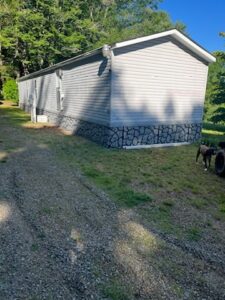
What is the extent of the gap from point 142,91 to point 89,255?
735cm

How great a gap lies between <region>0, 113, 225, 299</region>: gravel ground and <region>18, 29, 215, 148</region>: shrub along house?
471 cm

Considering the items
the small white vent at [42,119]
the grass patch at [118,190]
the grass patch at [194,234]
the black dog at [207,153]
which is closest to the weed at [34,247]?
the grass patch at [118,190]

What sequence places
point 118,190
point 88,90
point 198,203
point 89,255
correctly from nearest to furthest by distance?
point 89,255
point 198,203
point 118,190
point 88,90

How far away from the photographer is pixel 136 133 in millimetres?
9883

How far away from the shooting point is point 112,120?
9289 millimetres

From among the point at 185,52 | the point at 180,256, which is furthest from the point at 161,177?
the point at 185,52

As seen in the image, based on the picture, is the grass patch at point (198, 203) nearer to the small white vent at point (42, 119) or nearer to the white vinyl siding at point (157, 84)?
the white vinyl siding at point (157, 84)

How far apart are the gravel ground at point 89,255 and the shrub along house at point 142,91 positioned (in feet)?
15.5

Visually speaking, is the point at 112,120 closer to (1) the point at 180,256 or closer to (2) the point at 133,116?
(2) the point at 133,116

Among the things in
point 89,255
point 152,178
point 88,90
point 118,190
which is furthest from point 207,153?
point 88,90

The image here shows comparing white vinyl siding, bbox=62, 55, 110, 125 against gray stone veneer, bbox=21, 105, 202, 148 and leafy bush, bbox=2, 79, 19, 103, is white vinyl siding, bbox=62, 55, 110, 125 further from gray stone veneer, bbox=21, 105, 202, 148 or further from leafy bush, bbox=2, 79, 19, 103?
leafy bush, bbox=2, 79, 19, 103

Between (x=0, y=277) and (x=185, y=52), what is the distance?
988 centimetres

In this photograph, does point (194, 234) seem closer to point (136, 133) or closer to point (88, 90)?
point (136, 133)

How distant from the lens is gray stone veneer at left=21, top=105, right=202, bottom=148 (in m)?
9.56
